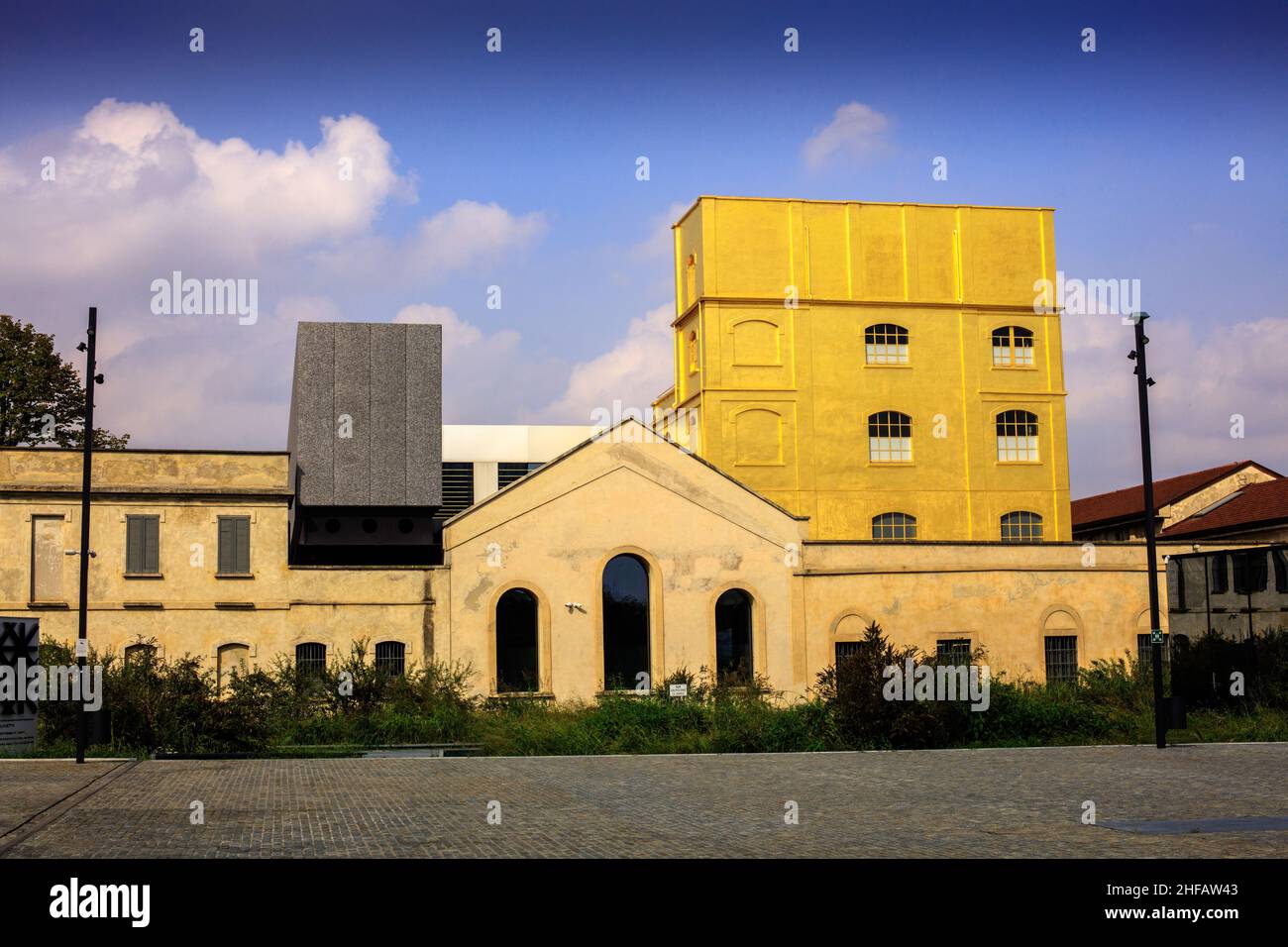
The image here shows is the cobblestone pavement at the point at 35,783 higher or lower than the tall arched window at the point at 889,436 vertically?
lower

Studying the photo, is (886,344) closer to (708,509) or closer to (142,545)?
(708,509)

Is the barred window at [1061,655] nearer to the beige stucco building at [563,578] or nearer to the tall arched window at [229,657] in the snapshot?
the beige stucco building at [563,578]

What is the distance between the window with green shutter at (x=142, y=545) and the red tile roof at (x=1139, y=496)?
3801 centimetres

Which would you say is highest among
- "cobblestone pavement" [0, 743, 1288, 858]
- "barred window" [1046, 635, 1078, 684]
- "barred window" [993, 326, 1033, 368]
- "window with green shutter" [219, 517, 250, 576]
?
"barred window" [993, 326, 1033, 368]

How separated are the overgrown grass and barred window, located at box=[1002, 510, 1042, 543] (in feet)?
63.8

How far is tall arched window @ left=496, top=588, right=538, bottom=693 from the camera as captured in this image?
37.4 meters

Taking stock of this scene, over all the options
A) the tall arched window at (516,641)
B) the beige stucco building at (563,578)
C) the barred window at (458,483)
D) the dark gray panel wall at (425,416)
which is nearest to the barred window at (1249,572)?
the beige stucco building at (563,578)

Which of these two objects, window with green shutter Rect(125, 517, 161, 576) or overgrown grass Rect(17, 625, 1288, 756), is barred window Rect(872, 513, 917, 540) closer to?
overgrown grass Rect(17, 625, 1288, 756)

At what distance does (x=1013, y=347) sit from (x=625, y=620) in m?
21.2

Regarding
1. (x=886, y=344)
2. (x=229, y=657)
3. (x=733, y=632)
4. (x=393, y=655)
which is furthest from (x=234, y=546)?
(x=886, y=344)

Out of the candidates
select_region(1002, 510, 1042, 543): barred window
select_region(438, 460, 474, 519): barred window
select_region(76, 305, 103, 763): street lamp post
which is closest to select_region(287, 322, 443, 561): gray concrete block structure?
select_region(76, 305, 103, 763): street lamp post

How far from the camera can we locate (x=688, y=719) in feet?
91.7

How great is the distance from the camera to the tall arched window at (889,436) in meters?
49.6

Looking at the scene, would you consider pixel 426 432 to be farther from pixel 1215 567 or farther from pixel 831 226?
pixel 1215 567
